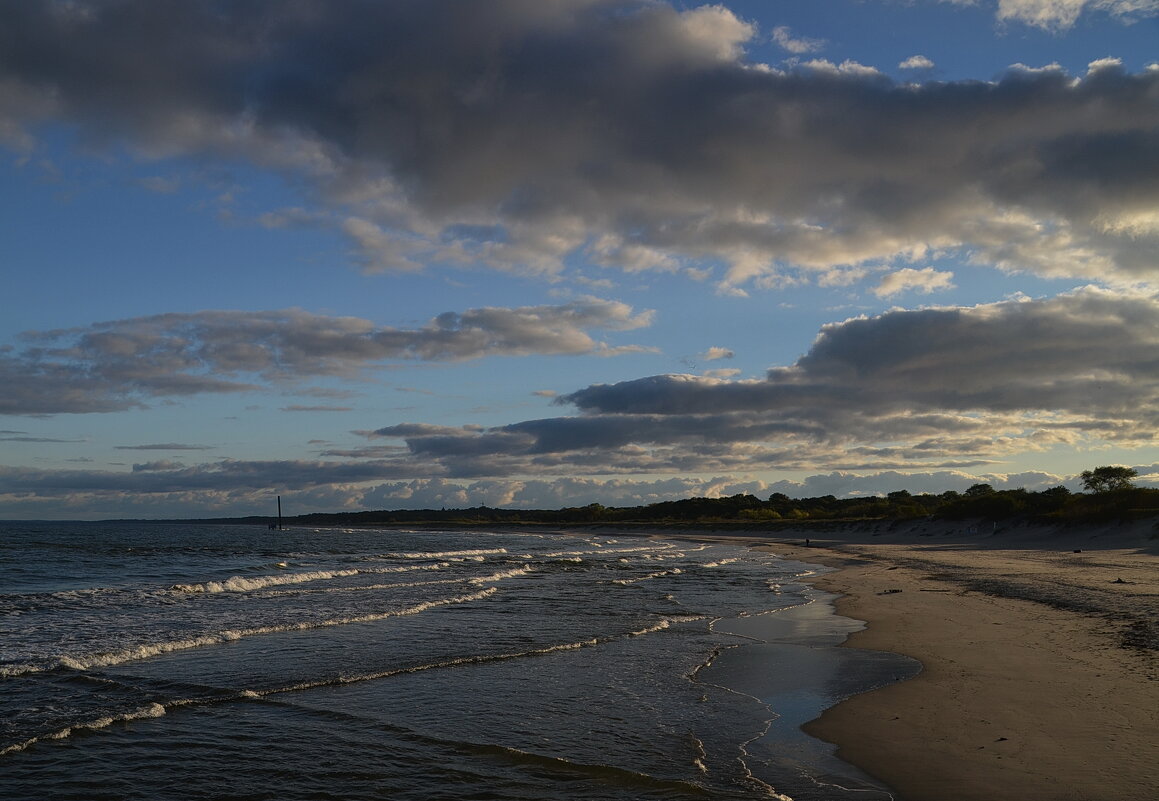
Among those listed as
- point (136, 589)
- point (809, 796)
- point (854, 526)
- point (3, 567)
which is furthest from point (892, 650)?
point (854, 526)

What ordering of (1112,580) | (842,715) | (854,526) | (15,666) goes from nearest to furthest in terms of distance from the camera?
(842,715) → (15,666) → (1112,580) → (854,526)

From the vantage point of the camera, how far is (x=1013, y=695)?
10.7m

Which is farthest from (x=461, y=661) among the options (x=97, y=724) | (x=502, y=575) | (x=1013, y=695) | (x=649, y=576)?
(x=502, y=575)

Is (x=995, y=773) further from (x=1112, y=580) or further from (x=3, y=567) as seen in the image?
(x=3, y=567)

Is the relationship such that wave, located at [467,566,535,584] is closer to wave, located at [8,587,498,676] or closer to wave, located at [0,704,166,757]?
wave, located at [8,587,498,676]

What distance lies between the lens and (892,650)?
1495 centimetres

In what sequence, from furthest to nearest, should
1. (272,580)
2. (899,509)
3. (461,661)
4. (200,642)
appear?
(899,509) < (272,580) < (200,642) < (461,661)

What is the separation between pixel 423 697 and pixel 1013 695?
8.31 metres

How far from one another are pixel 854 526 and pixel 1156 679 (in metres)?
83.8

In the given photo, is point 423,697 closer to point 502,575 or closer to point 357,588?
point 357,588

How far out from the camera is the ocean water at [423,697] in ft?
25.6

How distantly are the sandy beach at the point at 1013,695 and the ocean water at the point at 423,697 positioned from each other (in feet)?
2.20

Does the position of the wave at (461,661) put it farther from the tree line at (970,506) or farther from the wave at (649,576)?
the tree line at (970,506)

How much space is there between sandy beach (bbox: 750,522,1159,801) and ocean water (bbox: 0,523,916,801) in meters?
0.67
